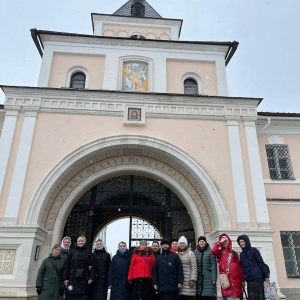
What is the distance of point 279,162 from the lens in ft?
37.8

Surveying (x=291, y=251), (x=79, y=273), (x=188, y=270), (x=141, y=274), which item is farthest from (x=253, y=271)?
(x=291, y=251)

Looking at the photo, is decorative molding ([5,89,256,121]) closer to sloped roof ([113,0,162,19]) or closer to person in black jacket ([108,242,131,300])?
person in black jacket ([108,242,131,300])

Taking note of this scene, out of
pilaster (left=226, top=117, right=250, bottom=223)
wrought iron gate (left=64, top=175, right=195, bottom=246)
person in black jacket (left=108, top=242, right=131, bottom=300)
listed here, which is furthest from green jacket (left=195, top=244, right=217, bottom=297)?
wrought iron gate (left=64, top=175, right=195, bottom=246)

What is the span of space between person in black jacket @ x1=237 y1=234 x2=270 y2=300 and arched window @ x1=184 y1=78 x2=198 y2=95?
6.96 m

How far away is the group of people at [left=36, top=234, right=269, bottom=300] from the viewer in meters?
5.95

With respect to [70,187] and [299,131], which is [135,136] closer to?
[70,187]

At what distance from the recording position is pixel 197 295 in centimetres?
633

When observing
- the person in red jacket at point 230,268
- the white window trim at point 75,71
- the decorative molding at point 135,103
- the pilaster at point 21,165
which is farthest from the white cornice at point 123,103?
the person in red jacket at point 230,268

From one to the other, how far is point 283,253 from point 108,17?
460 inches

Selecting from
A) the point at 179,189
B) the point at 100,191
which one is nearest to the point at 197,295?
the point at 179,189

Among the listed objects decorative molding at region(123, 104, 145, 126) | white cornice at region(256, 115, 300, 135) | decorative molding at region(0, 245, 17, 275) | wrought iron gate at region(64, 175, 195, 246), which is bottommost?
decorative molding at region(0, 245, 17, 275)

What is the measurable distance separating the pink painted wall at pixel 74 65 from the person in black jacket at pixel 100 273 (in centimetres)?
633

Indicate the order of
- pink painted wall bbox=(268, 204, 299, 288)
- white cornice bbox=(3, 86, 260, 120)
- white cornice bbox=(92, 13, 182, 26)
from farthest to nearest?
white cornice bbox=(92, 13, 182, 26), white cornice bbox=(3, 86, 260, 120), pink painted wall bbox=(268, 204, 299, 288)

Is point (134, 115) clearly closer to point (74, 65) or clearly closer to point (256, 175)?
point (74, 65)
